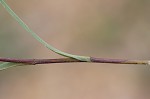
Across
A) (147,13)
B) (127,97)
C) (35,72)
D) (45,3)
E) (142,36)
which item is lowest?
(127,97)

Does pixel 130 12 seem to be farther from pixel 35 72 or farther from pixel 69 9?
pixel 35 72

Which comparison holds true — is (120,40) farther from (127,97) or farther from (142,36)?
(127,97)

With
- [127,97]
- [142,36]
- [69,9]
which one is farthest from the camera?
[69,9]

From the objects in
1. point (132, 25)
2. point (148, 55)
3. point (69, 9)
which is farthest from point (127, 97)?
point (69, 9)

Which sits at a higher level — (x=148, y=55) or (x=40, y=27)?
(x=40, y=27)

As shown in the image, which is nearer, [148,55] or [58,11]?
[148,55]

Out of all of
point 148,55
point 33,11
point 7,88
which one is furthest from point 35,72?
point 148,55

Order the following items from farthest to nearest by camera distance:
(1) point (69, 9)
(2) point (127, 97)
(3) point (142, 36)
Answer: (1) point (69, 9)
(3) point (142, 36)
(2) point (127, 97)
